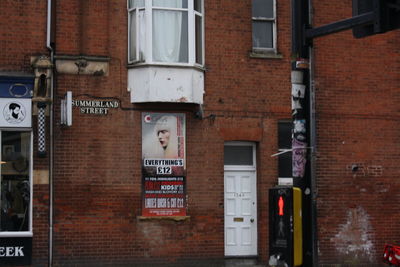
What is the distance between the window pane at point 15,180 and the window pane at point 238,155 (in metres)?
4.65

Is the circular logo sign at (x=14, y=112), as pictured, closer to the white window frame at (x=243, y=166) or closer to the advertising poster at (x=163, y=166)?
the advertising poster at (x=163, y=166)

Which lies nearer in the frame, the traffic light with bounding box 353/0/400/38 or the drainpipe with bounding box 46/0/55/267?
the traffic light with bounding box 353/0/400/38

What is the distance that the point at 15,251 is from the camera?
15.0 metres

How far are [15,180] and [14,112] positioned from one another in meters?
1.48

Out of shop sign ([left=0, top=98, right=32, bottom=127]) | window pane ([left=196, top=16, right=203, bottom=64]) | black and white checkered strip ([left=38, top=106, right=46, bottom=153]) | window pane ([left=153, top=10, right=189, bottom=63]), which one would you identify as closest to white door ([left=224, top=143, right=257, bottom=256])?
window pane ([left=196, top=16, right=203, bottom=64])

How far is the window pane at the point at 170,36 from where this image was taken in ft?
52.7

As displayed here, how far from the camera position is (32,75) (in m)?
15.3

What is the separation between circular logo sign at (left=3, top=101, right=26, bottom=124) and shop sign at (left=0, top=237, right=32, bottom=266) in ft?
8.35

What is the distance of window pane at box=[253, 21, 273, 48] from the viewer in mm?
17156

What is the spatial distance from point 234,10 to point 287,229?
31.5 feet

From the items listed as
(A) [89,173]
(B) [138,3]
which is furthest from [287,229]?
(B) [138,3]

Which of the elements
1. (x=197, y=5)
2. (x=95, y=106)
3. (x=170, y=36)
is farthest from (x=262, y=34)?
(x=95, y=106)

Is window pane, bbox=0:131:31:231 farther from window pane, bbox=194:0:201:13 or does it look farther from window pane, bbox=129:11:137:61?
window pane, bbox=194:0:201:13

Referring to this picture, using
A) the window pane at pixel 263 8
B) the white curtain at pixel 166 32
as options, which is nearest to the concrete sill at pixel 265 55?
the window pane at pixel 263 8
